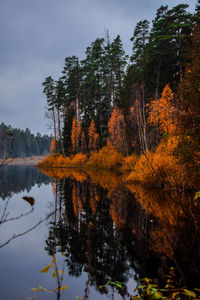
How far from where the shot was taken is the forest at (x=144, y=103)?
7457mm

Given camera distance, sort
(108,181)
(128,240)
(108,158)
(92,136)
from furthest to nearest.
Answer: (92,136) → (108,158) → (108,181) → (128,240)

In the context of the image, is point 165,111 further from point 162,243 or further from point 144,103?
point 144,103

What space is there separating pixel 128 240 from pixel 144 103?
53.2 feet

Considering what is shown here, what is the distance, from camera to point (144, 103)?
19.8 meters

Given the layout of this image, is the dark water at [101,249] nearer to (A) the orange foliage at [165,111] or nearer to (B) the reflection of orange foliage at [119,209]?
(B) the reflection of orange foliage at [119,209]

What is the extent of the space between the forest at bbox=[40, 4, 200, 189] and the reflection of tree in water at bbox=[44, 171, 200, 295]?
1.27m

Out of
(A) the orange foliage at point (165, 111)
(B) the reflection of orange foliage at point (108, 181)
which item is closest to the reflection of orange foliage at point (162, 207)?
(A) the orange foliage at point (165, 111)

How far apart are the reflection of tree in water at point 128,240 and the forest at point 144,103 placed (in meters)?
1.27

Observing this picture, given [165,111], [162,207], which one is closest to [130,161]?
Result: [162,207]

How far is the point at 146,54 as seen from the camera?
27219mm

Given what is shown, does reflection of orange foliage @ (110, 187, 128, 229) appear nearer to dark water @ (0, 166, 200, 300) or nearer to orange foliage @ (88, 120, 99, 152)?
dark water @ (0, 166, 200, 300)

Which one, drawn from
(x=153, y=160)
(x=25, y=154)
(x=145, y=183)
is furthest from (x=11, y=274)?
(x=25, y=154)

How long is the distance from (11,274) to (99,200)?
247 inches

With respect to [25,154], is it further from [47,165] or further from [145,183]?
[145,183]
